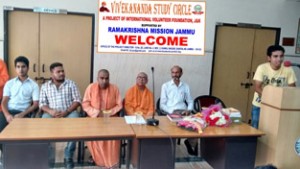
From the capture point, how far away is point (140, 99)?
3.58m

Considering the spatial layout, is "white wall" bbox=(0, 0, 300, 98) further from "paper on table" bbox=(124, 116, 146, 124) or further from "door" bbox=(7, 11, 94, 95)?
"paper on table" bbox=(124, 116, 146, 124)

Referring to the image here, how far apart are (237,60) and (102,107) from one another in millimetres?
2599

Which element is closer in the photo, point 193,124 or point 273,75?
point 193,124

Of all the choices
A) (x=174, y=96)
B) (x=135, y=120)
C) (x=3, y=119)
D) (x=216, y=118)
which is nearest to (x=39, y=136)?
(x=135, y=120)

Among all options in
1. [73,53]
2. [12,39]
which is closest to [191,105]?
[73,53]

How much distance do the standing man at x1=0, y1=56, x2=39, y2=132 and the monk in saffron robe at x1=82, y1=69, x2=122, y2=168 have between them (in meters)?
0.66

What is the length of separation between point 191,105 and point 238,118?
3.76 ft

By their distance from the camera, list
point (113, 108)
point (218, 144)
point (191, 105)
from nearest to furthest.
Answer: point (218, 144)
point (113, 108)
point (191, 105)

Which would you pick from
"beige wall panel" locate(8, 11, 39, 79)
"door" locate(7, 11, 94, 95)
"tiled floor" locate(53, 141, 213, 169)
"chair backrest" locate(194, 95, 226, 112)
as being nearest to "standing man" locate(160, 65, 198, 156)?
"chair backrest" locate(194, 95, 226, 112)

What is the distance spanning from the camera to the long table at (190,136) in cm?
221

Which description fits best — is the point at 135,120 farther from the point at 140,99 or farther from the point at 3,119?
the point at 3,119

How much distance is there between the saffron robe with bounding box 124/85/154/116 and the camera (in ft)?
11.6

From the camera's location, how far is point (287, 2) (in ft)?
15.2

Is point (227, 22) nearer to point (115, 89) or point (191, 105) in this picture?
point (191, 105)
